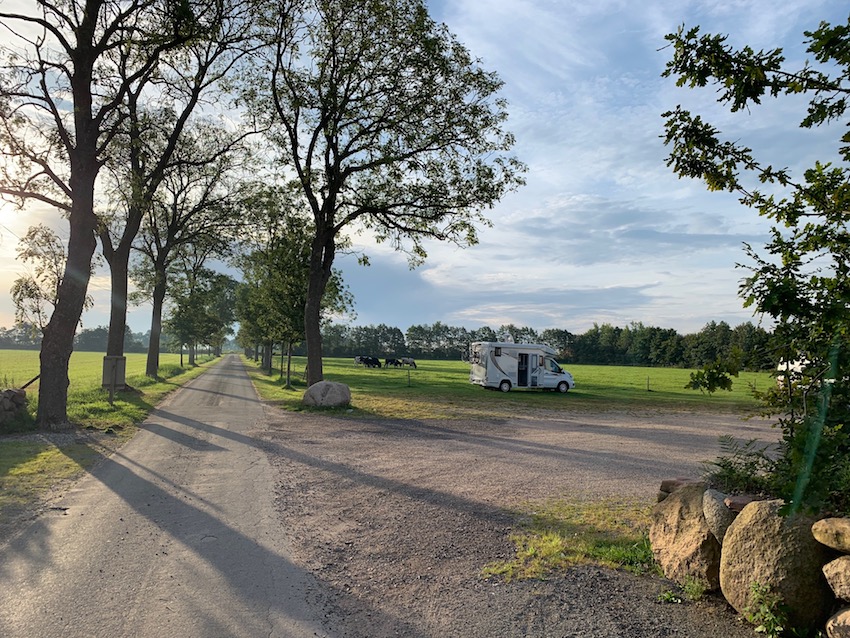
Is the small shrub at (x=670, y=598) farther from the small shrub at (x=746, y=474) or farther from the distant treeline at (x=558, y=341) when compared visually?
the distant treeline at (x=558, y=341)

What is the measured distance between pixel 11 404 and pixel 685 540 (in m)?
14.0

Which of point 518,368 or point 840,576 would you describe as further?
point 518,368

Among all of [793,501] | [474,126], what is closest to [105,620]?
[793,501]

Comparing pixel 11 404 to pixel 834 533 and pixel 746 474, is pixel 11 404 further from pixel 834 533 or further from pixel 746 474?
pixel 834 533

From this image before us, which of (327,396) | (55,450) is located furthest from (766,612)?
(327,396)

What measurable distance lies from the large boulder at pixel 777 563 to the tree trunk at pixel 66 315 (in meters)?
13.4

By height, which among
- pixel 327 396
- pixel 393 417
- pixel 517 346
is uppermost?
pixel 517 346

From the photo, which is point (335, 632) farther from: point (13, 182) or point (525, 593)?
point (13, 182)

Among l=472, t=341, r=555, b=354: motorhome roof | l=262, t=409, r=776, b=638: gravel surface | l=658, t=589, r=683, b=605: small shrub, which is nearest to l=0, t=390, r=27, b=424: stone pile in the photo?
l=262, t=409, r=776, b=638: gravel surface

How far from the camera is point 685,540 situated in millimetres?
4246

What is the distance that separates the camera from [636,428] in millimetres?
15984

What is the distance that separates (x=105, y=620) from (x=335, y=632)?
1.63 m

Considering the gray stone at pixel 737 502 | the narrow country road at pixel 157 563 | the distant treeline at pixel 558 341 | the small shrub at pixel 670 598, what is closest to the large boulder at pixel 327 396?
the narrow country road at pixel 157 563

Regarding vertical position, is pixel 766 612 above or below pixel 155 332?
below
